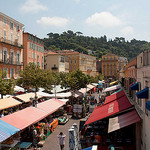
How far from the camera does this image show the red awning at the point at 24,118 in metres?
12.1

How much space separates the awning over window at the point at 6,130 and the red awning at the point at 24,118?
0.43 m

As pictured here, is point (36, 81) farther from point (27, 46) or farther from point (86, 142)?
point (27, 46)

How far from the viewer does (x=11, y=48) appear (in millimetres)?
40875

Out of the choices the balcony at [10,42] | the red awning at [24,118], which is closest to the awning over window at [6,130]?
the red awning at [24,118]

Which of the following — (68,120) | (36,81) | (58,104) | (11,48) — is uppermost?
(11,48)

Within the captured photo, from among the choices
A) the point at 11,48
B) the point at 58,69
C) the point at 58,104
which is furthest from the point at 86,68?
the point at 58,104

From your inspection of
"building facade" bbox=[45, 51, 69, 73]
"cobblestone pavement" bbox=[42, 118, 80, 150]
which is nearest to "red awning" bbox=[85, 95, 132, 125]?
"cobblestone pavement" bbox=[42, 118, 80, 150]

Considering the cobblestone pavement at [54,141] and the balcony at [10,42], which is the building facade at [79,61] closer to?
the balcony at [10,42]

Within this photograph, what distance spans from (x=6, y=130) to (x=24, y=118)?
247cm

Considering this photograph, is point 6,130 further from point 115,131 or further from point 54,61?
point 54,61

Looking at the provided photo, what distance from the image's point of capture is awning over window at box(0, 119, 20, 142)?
1012 centimetres

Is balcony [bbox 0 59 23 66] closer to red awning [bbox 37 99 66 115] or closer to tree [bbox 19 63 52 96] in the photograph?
tree [bbox 19 63 52 96]

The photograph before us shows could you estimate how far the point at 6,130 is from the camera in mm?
10711

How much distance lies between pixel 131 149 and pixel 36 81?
731 inches
